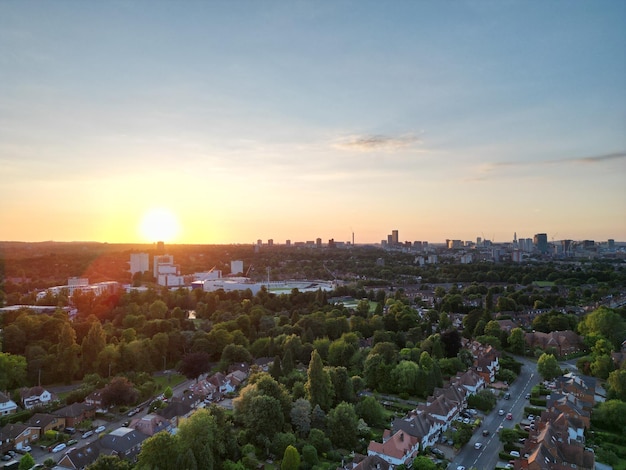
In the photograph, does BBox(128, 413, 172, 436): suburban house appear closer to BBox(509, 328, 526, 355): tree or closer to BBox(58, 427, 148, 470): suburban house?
BBox(58, 427, 148, 470): suburban house

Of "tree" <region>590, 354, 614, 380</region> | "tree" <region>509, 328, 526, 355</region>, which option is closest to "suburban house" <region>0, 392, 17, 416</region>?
"tree" <region>509, 328, 526, 355</region>

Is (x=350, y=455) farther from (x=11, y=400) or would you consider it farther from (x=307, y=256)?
(x=307, y=256)

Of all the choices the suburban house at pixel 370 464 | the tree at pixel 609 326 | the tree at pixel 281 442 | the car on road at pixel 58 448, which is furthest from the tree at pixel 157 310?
the tree at pixel 609 326

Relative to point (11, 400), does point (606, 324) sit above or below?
above

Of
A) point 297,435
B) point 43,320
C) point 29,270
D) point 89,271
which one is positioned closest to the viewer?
point 297,435

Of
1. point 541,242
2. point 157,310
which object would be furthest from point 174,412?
point 541,242

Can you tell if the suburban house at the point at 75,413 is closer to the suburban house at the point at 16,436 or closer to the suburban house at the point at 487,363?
the suburban house at the point at 16,436

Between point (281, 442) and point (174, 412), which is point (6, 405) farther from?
point (281, 442)

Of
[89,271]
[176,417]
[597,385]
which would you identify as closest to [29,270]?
[89,271]
